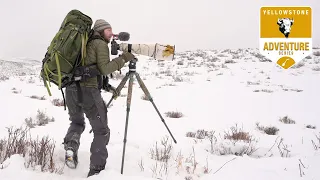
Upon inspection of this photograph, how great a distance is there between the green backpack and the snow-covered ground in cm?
112

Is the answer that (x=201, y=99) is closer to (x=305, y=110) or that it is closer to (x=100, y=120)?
(x=305, y=110)

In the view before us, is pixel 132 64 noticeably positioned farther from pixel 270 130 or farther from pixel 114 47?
pixel 270 130

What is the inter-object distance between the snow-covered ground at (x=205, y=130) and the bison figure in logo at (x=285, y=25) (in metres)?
2.46

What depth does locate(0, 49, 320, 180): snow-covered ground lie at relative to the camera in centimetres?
351

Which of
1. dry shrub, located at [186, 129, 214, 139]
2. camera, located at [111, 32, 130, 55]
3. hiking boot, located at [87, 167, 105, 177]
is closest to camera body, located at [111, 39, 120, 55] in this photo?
camera, located at [111, 32, 130, 55]

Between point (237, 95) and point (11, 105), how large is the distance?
6935 mm

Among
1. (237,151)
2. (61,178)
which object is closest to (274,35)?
(237,151)

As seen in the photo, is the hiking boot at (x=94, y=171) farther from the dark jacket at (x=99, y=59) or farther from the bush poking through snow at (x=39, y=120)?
the bush poking through snow at (x=39, y=120)

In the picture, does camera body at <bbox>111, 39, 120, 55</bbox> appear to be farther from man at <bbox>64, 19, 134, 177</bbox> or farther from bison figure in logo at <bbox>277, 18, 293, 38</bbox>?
bison figure in logo at <bbox>277, 18, 293, 38</bbox>

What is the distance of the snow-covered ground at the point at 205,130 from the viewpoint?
11.5 ft

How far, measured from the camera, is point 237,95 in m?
8.98

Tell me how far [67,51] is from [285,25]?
500 inches

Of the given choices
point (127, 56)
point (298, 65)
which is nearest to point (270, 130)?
point (127, 56)

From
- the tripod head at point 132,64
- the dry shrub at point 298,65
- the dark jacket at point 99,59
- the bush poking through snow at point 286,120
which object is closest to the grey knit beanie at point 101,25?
the dark jacket at point 99,59
